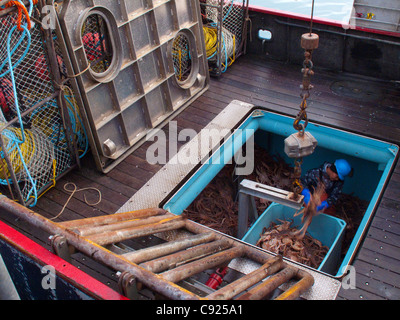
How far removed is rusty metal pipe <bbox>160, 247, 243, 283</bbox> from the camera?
9.48 feet

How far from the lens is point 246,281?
297 centimetres

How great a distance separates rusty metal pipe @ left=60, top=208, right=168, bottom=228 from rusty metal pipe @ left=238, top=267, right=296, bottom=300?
1437 millimetres

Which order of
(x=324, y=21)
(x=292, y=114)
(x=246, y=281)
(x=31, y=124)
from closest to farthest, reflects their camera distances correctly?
(x=246, y=281) < (x=31, y=124) < (x=292, y=114) < (x=324, y=21)

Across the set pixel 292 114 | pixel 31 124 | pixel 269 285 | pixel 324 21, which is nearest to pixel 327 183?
pixel 292 114

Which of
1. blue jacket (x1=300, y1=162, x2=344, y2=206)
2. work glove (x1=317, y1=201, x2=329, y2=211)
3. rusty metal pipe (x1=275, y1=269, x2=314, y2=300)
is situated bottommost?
work glove (x1=317, y1=201, x2=329, y2=211)

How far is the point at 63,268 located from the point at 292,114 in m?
4.17

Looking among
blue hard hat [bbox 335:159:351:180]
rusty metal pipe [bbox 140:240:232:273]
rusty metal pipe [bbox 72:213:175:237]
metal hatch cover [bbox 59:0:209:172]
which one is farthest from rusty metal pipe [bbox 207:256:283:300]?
metal hatch cover [bbox 59:0:209:172]

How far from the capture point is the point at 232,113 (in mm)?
6047

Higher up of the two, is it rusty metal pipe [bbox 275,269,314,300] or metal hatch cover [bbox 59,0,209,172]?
metal hatch cover [bbox 59,0,209,172]

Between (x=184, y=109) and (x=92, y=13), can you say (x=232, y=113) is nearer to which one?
(x=184, y=109)

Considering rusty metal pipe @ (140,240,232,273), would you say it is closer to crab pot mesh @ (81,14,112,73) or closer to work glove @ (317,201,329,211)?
work glove @ (317,201,329,211)

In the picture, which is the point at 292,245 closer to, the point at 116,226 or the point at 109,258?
the point at 116,226
